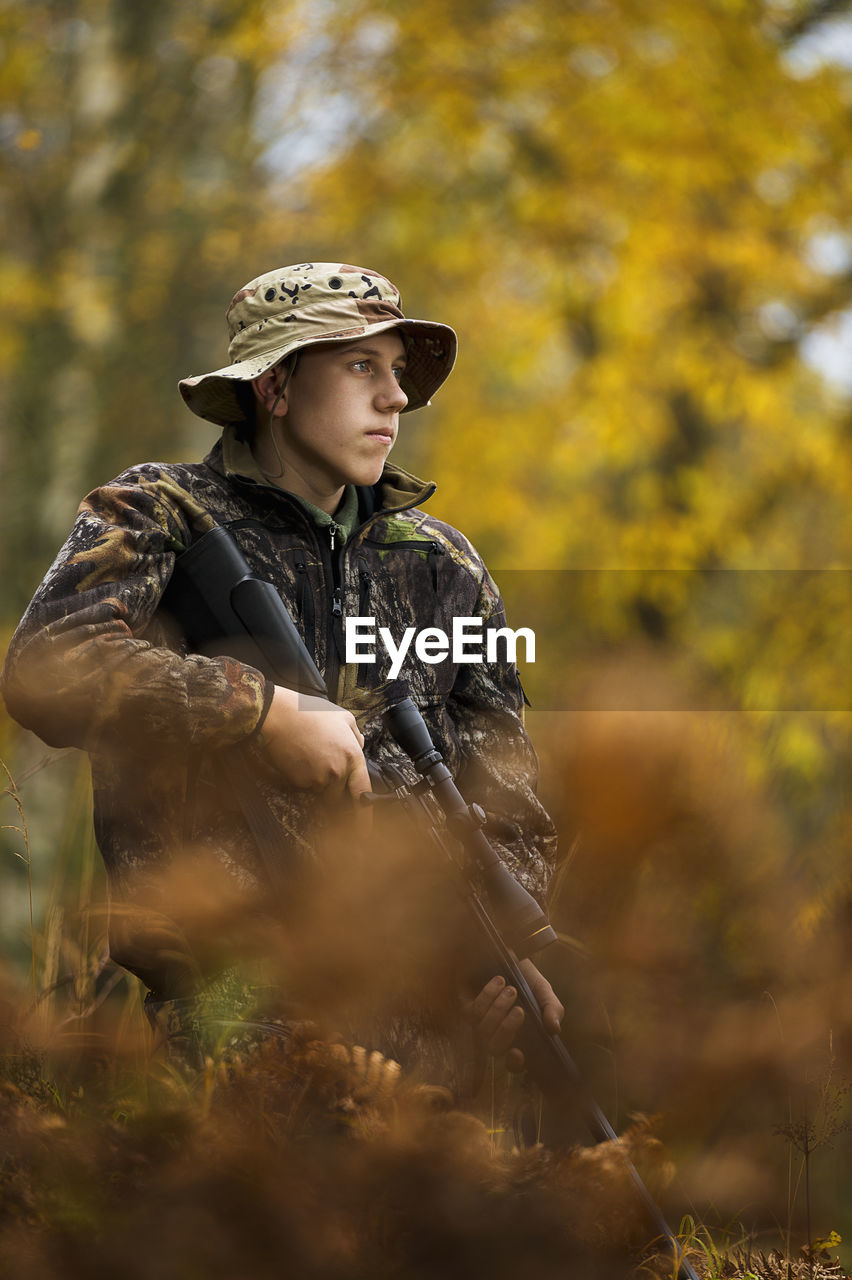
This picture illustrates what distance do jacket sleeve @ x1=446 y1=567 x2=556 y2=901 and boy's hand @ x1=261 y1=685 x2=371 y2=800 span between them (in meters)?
0.45

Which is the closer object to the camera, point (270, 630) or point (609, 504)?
point (270, 630)

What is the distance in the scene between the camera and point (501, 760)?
7.97 ft

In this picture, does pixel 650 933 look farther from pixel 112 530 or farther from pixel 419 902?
pixel 112 530

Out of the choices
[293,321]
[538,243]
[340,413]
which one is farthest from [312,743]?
[538,243]

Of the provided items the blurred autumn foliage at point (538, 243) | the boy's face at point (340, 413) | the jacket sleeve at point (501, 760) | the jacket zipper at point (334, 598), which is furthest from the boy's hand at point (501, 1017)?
Answer: the blurred autumn foliage at point (538, 243)

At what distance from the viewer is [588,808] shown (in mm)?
2605

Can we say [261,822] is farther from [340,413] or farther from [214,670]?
[340,413]

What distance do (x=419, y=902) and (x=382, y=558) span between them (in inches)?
23.6

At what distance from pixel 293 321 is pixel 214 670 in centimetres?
61

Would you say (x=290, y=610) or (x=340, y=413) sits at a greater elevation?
(x=340, y=413)

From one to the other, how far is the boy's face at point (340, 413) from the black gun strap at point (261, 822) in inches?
18.6

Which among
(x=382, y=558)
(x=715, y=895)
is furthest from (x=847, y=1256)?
(x=382, y=558)

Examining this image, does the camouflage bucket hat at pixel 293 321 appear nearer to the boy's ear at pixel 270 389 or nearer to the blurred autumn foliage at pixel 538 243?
the boy's ear at pixel 270 389

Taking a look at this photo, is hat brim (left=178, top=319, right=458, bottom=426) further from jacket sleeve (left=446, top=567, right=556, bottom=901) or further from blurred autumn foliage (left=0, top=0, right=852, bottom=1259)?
blurred autumn foliage (left=0, top=0, right=852, bottom=1259)
